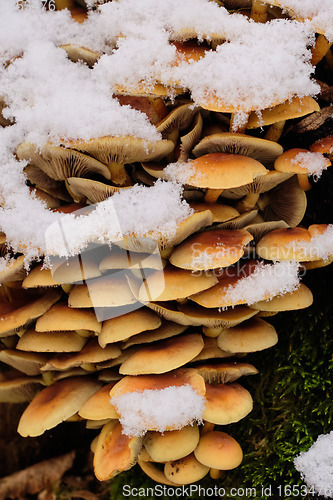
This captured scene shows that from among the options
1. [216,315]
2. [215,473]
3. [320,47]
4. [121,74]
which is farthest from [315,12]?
[215,473]

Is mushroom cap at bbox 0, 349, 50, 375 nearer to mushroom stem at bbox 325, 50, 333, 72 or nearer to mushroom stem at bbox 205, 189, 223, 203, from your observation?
mushroom stem at bbox 205, 189, 223, 203

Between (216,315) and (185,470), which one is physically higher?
(216,315)

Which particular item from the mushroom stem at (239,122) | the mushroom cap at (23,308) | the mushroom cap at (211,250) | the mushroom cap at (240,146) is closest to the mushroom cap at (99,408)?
the mushroom cap at (23,308)

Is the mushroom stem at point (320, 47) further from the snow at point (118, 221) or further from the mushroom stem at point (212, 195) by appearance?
the snow at point (118, 221)

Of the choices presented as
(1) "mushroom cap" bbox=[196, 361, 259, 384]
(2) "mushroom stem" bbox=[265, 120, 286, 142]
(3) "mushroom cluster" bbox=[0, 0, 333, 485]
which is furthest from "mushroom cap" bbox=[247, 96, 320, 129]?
(1) "mushroom cap" bbox=[196, 361, 259, 384]

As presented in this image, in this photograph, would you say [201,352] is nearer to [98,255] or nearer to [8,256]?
[98,255]

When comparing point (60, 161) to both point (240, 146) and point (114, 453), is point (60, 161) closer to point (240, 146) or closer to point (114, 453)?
point (240, 146)
